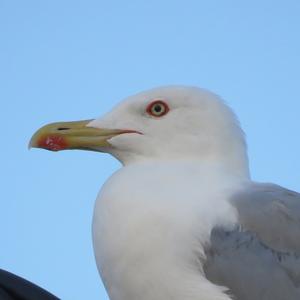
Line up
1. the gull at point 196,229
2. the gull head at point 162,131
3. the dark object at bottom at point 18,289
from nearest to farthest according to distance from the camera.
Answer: the dark object at bottom at point 18,289
the gull at point 196,229
the gull head at point 162,131

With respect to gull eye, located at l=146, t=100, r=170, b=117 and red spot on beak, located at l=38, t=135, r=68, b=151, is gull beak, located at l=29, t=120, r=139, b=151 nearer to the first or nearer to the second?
red spot on beak, located at l=38, t=135, r=68, b=151

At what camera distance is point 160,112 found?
5.45 meters

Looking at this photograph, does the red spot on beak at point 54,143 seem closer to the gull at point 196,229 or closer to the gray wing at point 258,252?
the gull at point 196,229

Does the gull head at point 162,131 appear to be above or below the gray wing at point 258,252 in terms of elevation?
above

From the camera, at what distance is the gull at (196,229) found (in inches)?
175

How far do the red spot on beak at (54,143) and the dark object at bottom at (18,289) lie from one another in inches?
46.3

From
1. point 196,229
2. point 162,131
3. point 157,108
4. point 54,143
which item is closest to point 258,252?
point 196,229

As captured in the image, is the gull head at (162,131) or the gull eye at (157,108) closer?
the gull head at (162,131)

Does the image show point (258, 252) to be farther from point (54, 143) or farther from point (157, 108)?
point (54, 143)

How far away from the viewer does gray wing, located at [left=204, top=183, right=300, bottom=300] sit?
4.54m

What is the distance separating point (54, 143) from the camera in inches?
211

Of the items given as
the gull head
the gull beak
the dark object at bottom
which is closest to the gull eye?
the gull head

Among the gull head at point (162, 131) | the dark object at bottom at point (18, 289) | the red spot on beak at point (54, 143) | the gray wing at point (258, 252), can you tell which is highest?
the gull head at point (162, 131)

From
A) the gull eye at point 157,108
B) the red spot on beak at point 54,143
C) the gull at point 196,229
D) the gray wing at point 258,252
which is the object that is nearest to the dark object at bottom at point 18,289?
the gull at point 196,229
